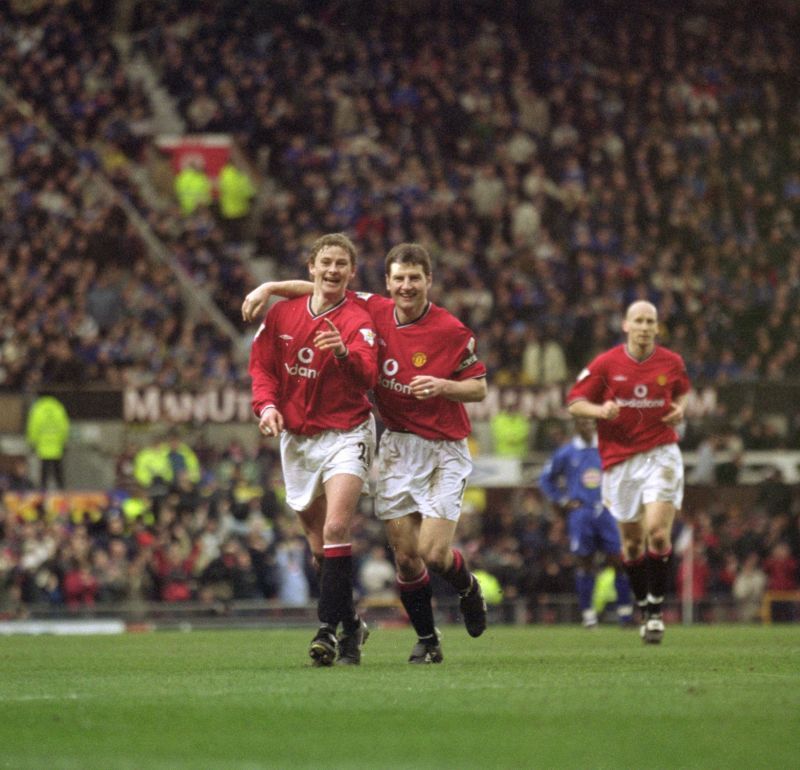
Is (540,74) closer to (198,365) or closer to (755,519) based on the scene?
(198,365)

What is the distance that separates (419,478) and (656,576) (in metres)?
3.90

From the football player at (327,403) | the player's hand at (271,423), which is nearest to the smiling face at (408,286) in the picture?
the football player at (327,403)

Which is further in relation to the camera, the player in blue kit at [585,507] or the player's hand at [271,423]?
the player in blue kit at [585,507]

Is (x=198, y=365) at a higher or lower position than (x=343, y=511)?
higher

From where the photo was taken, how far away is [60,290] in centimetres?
2884

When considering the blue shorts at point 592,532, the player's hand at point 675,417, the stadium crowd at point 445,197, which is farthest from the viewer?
the stadium crowd at point 445,197

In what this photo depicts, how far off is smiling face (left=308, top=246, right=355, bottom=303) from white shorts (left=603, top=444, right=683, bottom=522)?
4190mm

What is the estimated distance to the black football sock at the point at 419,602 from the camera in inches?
422

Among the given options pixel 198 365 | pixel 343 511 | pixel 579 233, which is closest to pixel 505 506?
pixel 198 365

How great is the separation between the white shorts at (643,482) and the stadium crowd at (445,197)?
7957mm

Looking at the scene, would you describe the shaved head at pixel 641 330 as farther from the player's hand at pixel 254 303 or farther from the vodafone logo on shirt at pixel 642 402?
the player's hand at pixel 254 303

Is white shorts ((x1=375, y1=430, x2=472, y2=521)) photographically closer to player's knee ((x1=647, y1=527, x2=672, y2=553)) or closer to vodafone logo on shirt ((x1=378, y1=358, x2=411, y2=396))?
vodafone logo on shirt ((x1=378, y1=358, x2=411, y2=396))

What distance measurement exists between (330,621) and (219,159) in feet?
77.0

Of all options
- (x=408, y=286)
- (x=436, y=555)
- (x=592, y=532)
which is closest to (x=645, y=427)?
(x=436, y=555)
